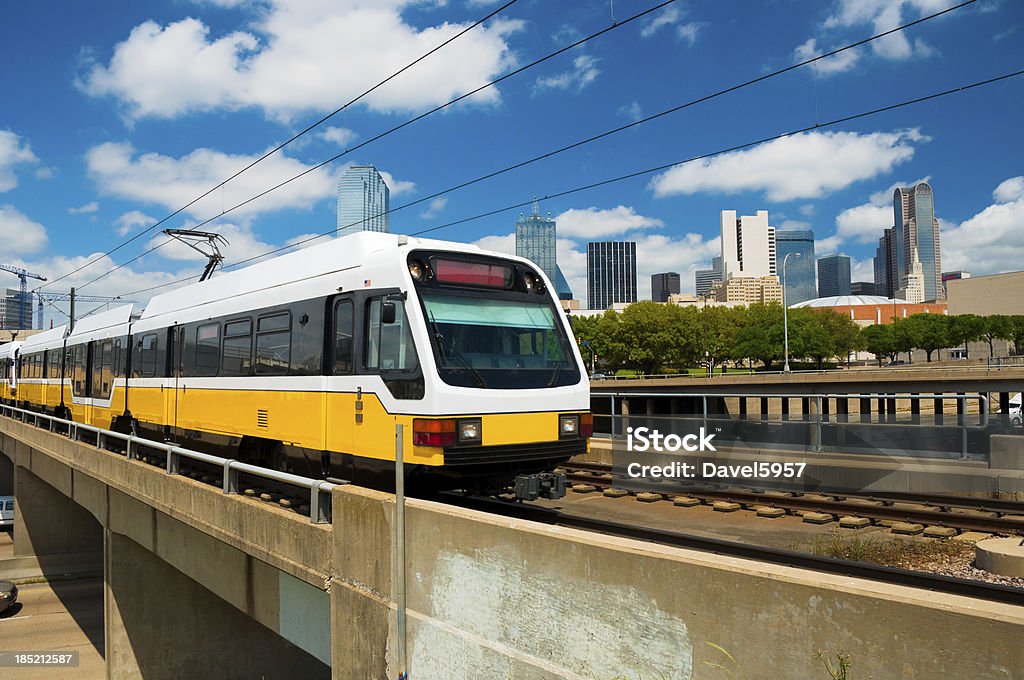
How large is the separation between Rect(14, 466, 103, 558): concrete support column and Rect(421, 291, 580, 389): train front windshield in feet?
96.6

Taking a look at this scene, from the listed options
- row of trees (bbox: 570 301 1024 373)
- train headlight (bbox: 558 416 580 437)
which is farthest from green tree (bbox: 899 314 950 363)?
Answer: train headlight (bbox: 558 416 580 437)

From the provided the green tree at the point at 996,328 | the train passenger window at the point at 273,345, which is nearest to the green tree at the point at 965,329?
the green tree at the point at 996,328

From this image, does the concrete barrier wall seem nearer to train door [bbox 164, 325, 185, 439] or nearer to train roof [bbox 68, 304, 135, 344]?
train door [bbox 164, 325, 185, 439]

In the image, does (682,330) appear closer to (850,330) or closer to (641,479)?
(850,330)

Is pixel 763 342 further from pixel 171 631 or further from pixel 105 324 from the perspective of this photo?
pixel 171 631

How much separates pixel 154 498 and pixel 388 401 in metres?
5.89

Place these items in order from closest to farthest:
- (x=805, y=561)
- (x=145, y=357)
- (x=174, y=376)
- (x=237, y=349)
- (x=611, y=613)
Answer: (x=611, y=613), (x=805, y=561), (x=237, y=349), (x=174, y=376), (x=145, y=357)

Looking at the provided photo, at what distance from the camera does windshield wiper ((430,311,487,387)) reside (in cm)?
796

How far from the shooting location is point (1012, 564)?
6.54m

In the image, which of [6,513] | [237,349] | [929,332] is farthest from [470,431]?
[929,332]

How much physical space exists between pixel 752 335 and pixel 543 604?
284ft

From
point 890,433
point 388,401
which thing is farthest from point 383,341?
point 890,433

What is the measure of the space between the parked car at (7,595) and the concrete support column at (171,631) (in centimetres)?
1237

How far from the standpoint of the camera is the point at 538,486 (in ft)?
26.4
